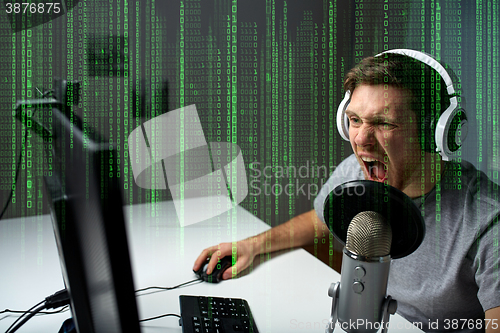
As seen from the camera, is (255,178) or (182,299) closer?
(182,299)

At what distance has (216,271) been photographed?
2.85 feet

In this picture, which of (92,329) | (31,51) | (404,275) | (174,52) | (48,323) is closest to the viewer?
(92,329)

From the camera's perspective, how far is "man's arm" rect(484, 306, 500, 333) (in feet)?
2.18

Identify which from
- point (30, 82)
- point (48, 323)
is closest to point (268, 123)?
point (30, 82)

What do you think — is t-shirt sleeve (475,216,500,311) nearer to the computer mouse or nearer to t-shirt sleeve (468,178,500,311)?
t-shirt sleeve (468,178,500,311)

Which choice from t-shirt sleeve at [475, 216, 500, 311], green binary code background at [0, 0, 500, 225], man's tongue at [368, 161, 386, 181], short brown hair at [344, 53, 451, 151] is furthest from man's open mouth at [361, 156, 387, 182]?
green binary code background at [0, 0, 500, 225]

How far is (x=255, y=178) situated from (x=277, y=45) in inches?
22.6

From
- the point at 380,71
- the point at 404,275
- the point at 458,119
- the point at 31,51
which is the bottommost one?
the point at 404,275

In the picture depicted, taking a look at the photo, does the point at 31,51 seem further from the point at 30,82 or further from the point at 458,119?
the point at 458,119

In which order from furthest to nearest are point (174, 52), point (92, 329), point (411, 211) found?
point (174, 52) < point (411, 211) < point (92, 329)

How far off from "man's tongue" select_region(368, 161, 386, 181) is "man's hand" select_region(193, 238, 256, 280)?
35cm

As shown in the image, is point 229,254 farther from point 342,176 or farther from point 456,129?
point 456,129

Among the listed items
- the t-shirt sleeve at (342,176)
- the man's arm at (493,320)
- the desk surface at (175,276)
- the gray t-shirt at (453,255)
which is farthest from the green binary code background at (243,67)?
the man's arm at (493,320)

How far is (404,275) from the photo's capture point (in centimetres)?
92
